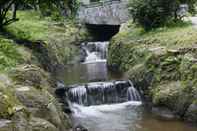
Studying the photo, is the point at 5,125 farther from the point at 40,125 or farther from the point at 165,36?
the point at 165,36

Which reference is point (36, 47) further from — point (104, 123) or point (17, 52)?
point (104, 123)

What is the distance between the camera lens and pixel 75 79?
67.6ft

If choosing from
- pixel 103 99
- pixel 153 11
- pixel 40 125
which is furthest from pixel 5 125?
pixel 153 11

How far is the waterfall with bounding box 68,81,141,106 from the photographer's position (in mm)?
16703

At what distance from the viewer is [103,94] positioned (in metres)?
16.9

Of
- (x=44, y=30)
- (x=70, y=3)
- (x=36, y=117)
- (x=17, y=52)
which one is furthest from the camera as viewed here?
(x=44, y=30)

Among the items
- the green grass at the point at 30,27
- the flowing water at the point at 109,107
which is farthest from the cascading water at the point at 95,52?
the flowing water at the point at 109,107

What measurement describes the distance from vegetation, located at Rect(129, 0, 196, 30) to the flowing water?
292 cm

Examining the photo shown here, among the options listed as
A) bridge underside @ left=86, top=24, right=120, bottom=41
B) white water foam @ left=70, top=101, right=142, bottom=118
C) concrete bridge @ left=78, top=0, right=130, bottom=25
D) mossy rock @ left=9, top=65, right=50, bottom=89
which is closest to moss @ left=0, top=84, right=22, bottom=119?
mossy rock @ left=9, top=65, right=50, bottom=89

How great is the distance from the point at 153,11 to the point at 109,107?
6.68 m

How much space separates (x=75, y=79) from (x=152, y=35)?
417 cm

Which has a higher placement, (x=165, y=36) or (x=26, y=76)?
(x=165, y=36)

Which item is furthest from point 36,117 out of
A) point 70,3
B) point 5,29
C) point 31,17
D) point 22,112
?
point 31,17

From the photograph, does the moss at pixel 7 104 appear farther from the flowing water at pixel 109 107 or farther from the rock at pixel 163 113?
the rock at pixel 163 113
